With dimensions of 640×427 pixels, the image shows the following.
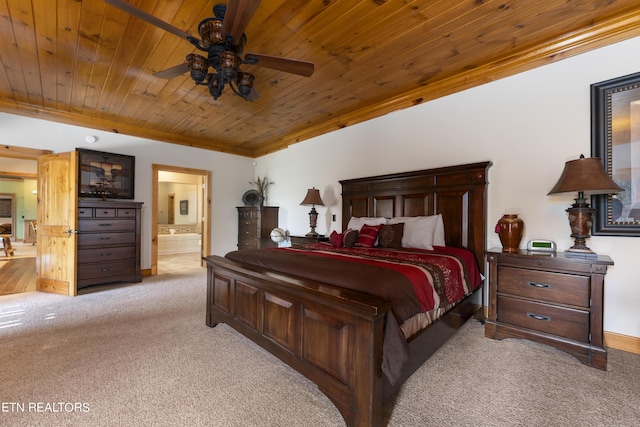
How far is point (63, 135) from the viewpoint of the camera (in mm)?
4121

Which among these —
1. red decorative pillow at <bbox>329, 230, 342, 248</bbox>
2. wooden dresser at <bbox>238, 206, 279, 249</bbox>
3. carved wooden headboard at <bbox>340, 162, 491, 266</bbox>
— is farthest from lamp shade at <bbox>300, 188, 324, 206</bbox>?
wooden dresser at <bbox>238, 206, 279, 249</bbox>

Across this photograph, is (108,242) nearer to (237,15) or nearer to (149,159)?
(149,159)

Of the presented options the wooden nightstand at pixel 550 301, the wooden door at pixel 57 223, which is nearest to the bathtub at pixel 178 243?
the wooden door at pixel 57 223

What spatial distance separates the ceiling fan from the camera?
1532mm

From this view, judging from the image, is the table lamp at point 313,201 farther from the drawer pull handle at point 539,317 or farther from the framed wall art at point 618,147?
the framed wall art at point 618,147

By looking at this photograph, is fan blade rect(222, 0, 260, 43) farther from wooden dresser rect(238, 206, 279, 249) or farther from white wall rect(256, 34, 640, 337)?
wooden dresser rect(238, 206, 279, 249)

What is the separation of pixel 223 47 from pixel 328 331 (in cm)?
202

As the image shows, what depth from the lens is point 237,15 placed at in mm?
1550

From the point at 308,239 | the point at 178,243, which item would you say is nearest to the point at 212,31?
the point at 308,239

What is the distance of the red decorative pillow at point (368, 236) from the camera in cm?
308

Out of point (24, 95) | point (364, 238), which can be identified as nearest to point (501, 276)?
point (364, 238)

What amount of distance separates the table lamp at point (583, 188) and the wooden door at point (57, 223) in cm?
565

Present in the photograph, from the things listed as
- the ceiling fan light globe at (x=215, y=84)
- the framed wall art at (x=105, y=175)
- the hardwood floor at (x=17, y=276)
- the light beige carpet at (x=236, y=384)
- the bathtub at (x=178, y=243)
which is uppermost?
the ceiling fan light globe at (x=215, y=84)

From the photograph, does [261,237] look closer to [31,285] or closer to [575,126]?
[31,285]
